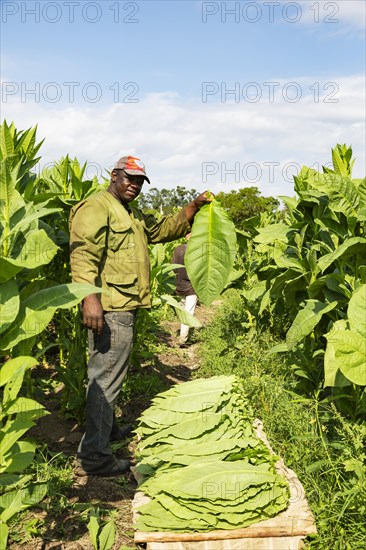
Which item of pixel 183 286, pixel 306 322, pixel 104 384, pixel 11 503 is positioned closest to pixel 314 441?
pixel 306 322

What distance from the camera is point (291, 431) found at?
359 centimetres

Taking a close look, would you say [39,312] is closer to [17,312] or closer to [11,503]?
[17,312]

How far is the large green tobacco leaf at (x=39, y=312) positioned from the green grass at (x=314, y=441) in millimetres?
1566

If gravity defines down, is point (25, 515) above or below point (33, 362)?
below

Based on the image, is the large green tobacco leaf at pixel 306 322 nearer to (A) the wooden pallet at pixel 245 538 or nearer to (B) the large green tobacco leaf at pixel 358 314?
(B) the large green tobacco leaf at pixel 358 314

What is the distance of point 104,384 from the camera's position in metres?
3.57

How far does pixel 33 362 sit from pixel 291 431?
211 centimetres

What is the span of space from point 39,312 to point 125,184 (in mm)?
1715

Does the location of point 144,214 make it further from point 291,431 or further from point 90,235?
point 291,431

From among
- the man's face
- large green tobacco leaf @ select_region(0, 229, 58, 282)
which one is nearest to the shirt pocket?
the man's face

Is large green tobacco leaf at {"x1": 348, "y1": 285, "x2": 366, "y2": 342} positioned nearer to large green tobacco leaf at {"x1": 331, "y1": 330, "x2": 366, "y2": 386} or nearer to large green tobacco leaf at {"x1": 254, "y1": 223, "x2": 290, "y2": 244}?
large green tobacco leaf at {"x1": 331, "y1": 330, "x2": 366, "y2": 386}

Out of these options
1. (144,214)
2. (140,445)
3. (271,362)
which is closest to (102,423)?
(140,445)

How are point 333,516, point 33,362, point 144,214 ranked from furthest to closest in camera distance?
point 144,214 → point 333,516 → point 33,362

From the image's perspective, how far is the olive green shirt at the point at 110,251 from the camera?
3.41m
